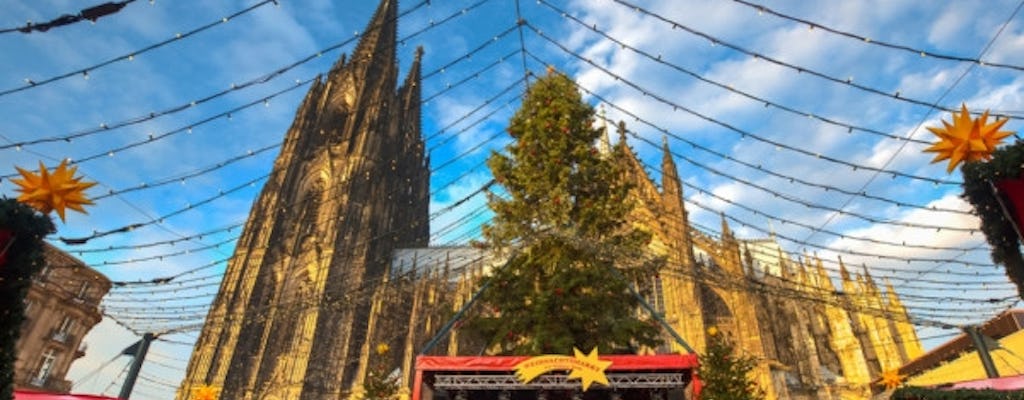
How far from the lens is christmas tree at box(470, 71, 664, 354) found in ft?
33.1

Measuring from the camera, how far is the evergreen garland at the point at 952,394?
4527 millimetres

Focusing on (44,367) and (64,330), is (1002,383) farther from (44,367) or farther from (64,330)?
(64,330)

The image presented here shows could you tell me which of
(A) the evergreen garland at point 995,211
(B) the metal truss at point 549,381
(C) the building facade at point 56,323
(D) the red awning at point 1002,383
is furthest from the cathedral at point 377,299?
(A) the evergreen garland at point 995,211

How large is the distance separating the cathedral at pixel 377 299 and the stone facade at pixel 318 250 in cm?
9

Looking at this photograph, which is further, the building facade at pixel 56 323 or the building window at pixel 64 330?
the building window at pixel 64 330

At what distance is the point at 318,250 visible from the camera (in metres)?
29.6

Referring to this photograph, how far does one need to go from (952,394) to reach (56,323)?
3029cm

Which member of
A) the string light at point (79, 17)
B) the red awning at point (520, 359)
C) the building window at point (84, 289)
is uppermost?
the building window at point (84, 289)

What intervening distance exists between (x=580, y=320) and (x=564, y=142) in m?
4.57

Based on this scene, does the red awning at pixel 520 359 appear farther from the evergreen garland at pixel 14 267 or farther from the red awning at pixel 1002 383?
the evergreen garland at pixel 14 267

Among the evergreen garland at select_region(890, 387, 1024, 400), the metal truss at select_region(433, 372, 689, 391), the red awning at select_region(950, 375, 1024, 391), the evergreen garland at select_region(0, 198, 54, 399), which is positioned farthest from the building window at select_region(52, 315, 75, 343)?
the red awning at select_region(950, 375, 1024, 391)

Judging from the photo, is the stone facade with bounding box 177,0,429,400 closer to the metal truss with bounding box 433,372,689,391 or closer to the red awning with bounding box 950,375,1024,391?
the metal truss with bounding box 433,372,689,391

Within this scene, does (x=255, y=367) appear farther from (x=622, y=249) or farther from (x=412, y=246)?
(x=622, y=249)

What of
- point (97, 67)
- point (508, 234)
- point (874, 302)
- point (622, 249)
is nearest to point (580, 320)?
point (622, 249)
